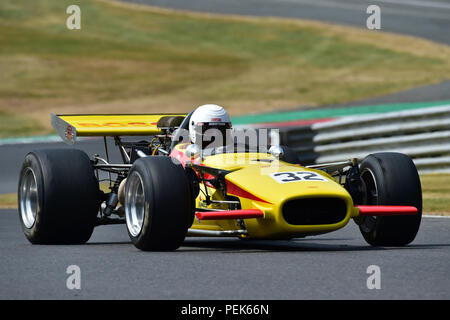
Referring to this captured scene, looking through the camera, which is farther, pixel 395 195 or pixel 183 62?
pixel 183 62

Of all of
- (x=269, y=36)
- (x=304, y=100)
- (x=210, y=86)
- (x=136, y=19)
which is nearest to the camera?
(x=304, y=100)

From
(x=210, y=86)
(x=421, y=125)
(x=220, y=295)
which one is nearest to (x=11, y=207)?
(x=421, y=125)

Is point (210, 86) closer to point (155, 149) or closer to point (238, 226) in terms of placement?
point (155, 149)

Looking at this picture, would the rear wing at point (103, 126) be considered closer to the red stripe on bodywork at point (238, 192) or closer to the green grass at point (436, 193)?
→ the red stripe on bodywork at point (238, 192)

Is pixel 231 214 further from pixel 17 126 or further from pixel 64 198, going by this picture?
pixel 17 126

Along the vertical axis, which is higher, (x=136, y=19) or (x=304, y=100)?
(x=136, y=19)

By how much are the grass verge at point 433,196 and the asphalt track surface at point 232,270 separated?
11.2 feet

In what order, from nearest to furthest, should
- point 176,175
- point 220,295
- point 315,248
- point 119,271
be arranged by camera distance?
point 220,295 < point 119,271 < point 176,175 < point 315,248

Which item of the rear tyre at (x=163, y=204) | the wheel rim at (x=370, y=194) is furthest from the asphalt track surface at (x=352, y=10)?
the rear tyre at (x=163, y=204)

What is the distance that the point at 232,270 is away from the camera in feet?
26.1

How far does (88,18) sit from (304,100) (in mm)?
14477

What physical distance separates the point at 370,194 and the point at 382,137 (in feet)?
28.2

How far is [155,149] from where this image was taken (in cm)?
1167

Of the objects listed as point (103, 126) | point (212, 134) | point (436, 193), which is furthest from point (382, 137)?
point (212, 134)
